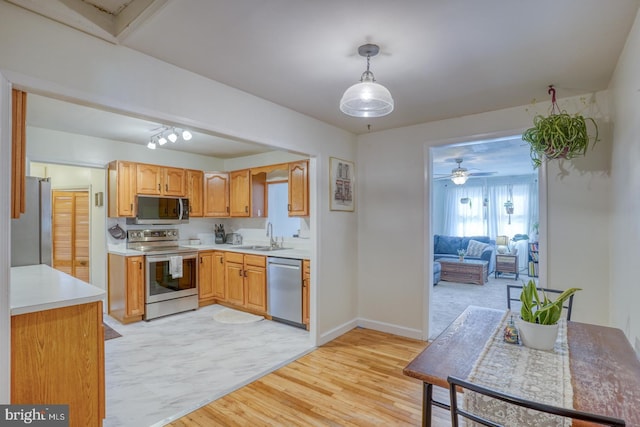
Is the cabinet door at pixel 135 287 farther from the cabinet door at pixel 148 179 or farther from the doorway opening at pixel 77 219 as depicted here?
the cabinet door at pixel 148 179

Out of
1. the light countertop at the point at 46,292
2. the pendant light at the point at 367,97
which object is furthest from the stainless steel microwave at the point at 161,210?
the pendant light at the point at 367,97

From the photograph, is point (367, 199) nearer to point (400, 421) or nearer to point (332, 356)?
point (332, 356)

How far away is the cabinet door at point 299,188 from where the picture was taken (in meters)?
4.17

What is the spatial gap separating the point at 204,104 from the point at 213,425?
220 centimetres

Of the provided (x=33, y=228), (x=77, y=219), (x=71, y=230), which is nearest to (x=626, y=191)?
(x=33, y=228)

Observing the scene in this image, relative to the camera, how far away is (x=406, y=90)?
8.52ft

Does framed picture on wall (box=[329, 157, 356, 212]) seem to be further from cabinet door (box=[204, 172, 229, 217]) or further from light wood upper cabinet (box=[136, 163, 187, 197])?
light wood upper cabinet (box=[136, 163, 187, 197])

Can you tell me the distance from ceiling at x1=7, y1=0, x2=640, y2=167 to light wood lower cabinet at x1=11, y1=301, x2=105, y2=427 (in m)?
1.57

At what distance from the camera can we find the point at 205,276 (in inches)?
189

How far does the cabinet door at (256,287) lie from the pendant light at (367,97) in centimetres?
277

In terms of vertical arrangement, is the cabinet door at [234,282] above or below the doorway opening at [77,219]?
below

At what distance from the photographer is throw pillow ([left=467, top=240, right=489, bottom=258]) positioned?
25.2 ft

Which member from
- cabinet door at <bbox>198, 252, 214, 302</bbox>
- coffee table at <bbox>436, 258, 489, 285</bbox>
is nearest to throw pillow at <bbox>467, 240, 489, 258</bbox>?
coffee table at <bbox>436, 258, 489, 285</bbox>

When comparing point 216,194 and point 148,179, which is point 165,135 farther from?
point 216,194
